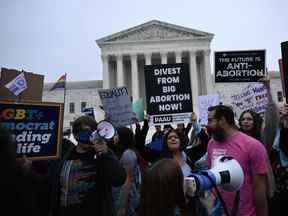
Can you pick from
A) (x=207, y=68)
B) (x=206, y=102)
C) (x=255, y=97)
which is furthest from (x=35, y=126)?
(x=207, y=68)

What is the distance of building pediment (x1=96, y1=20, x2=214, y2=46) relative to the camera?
50969 millimetres

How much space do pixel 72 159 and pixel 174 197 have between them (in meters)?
1.56

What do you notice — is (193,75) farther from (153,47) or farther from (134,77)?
(134,77)

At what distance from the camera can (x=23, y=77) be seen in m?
5.57

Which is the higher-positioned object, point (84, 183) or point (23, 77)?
point (23, 77)

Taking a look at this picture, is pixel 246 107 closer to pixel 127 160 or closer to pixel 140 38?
pixel 127 160

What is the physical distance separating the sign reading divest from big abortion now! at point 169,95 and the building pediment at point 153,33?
146 feet

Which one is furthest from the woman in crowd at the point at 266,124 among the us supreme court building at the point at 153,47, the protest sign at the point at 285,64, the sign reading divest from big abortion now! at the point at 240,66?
the us supreme court building at the point at 153,47

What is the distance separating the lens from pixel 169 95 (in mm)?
7496

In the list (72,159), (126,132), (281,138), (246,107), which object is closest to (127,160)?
(126,132)

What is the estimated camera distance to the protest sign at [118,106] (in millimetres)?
7426

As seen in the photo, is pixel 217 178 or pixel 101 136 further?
pixel 101 136

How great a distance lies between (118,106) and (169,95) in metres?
1.17

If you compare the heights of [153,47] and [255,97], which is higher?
[153,47]
